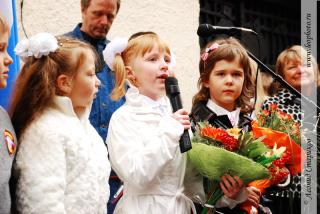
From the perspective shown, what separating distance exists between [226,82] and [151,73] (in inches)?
19.5

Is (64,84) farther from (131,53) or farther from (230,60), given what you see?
(230,60)

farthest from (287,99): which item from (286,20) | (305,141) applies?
(286,20)

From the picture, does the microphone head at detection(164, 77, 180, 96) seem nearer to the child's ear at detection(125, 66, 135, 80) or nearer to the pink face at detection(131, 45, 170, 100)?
the pink face at detection(131, 45, 170, 100)

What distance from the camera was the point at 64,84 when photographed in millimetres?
2338

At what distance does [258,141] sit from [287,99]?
133 cm

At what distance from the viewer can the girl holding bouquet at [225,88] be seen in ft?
9.75

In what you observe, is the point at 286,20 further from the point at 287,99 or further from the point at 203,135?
the point at 203,135

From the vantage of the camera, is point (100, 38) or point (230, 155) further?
point (100, 38)

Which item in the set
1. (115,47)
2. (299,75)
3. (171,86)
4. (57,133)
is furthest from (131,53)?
(299,75)

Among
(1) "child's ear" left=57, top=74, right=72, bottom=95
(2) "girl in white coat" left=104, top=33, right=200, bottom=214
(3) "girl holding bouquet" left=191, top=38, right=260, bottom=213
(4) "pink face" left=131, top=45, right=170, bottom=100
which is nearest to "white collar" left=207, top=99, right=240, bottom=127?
(3) "girl holding bouquet" left=191, top=38, right=260, bottom=213

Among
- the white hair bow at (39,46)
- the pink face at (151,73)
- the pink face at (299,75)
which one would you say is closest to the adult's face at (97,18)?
the pink face at (151,73)

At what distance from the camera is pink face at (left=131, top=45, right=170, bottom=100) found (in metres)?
2.66

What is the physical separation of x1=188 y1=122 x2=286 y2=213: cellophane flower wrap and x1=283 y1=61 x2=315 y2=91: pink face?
1.47 metres

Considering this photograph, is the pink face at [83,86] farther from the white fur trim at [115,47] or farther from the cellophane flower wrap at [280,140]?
the cellophane flower wrap at [280,140]
